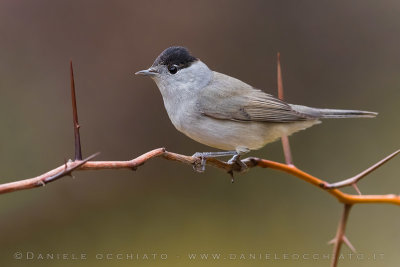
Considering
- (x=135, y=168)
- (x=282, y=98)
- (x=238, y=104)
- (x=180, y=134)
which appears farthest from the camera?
(x=180, y=134)

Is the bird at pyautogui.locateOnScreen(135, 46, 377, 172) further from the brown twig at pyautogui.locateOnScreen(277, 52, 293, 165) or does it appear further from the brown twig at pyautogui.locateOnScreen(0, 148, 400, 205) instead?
the brown twig at pyautogui.locateOnScreen(0, 148, 400, 205)

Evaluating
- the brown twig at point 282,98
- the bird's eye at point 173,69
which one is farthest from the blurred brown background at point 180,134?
the brown twig at point 282,98

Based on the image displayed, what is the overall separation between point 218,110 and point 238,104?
212 millimetres

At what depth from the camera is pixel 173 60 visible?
3516 millimetres

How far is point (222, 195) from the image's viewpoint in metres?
5.30

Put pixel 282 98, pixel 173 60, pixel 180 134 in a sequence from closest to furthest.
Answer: pixel 282 98
pixel 173 60
pixel 180 134

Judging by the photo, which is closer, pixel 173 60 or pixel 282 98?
A: pixel 282 98

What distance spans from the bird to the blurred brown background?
1.46m

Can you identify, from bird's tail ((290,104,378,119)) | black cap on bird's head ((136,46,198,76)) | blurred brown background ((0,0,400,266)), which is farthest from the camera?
blurred brown background ((0,0,400,266))

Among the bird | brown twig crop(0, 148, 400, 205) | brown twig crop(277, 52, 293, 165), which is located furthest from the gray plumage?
brown twig crop(0, 148, 400, 205)

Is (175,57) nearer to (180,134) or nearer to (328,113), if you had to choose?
(328,113)

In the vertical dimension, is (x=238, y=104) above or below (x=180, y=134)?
above

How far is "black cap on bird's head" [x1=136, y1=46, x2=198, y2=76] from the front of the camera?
346 centimetres

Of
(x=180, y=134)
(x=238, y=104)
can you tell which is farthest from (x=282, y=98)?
(x=180, y=134)
